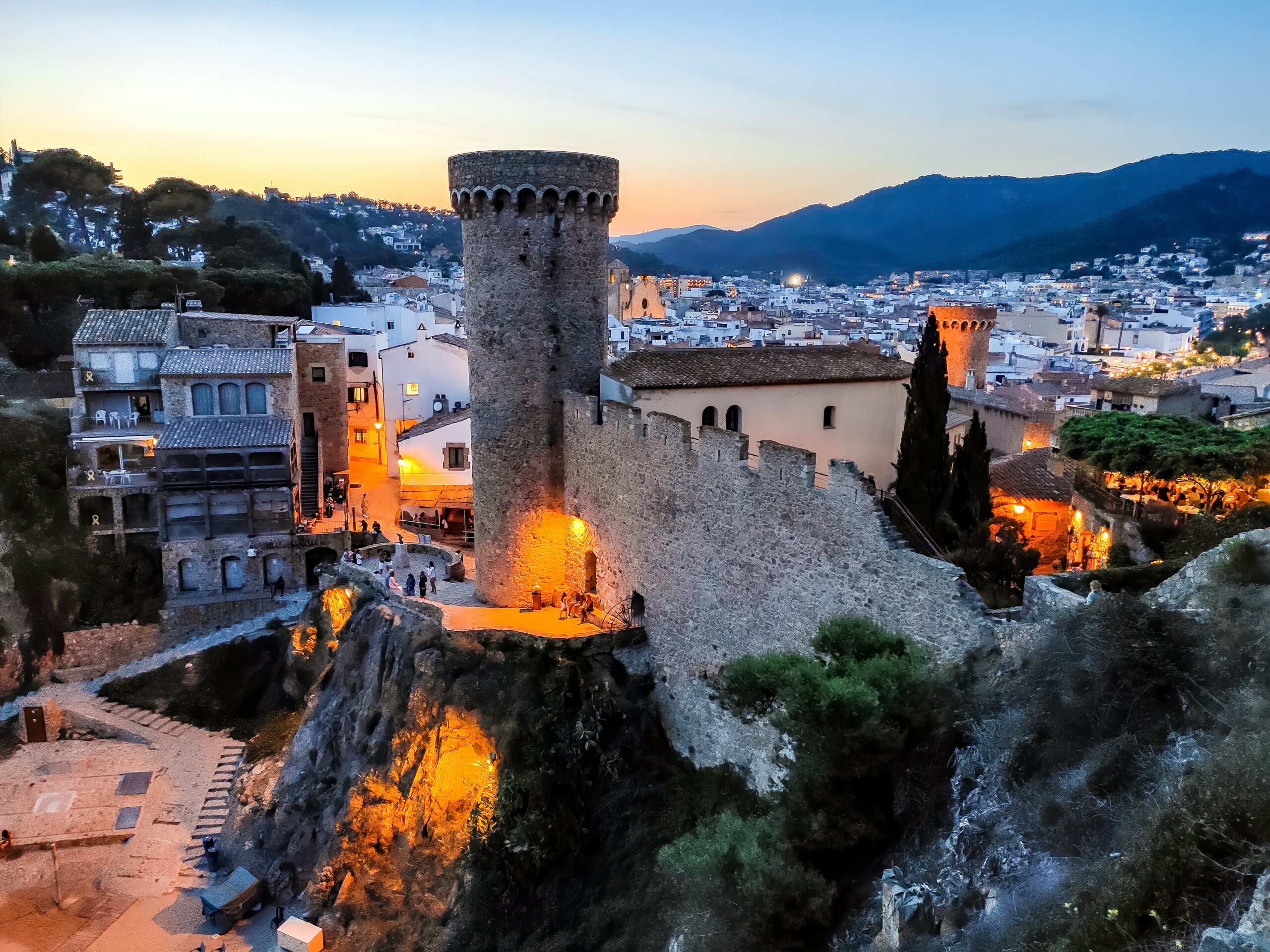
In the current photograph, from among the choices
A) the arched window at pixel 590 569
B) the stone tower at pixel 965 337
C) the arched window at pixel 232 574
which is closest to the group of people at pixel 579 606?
the arched window at pixel 590 569

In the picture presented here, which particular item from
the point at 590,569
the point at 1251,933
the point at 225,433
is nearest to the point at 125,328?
the point at 225,433

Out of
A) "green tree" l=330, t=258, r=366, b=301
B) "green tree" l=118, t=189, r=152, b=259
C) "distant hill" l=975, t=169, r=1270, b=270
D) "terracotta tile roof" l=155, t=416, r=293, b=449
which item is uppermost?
"distant hill" l=975, t=169, r=1270, b=270

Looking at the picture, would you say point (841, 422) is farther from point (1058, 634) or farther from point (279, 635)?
point (279, 635)

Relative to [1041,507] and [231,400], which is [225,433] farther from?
[1041,507]

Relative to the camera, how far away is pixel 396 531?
104 ft

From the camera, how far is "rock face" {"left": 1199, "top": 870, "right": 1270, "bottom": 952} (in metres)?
6.58

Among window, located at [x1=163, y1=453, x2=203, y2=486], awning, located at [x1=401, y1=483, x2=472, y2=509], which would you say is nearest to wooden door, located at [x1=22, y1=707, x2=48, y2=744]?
window, located at [x1=163, y1=453, x2=203, y2=486]

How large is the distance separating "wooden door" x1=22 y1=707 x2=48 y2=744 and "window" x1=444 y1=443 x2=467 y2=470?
48.8ft

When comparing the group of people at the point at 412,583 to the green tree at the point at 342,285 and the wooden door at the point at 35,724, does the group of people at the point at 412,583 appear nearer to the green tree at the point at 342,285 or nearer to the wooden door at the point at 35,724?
the wooden door at the point at 35,724

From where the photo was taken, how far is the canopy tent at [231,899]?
2008 cm

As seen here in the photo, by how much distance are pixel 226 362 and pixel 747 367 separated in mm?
20825

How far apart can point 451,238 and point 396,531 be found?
143m

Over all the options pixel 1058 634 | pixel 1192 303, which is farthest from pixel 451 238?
pixel 1058 634

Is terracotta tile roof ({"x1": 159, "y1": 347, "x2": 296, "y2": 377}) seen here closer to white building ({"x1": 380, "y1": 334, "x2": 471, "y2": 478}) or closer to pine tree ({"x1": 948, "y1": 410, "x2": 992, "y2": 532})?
white building ({"x1": 380, "y1": 334, "x2": 471, "y2": 478})
